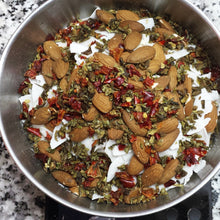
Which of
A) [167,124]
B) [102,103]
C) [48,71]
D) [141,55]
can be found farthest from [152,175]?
[48,71]

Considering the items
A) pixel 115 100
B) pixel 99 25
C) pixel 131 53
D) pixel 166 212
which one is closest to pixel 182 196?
pixel 166 212

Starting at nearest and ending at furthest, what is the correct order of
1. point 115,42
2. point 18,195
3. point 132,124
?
point 132,124, point 115,42, point 18,195

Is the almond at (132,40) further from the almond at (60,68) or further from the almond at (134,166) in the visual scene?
the almond at (134,166)

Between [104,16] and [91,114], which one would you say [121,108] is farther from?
[104,16]

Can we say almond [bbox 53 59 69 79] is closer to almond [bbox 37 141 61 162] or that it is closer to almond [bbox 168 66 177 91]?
almond [bbox 37 141 61 162]

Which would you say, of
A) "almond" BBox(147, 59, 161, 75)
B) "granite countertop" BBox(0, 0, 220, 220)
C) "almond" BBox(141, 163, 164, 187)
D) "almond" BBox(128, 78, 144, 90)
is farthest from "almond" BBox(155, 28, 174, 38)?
"granite countertop" BBox(0, 0, 220, 220)
